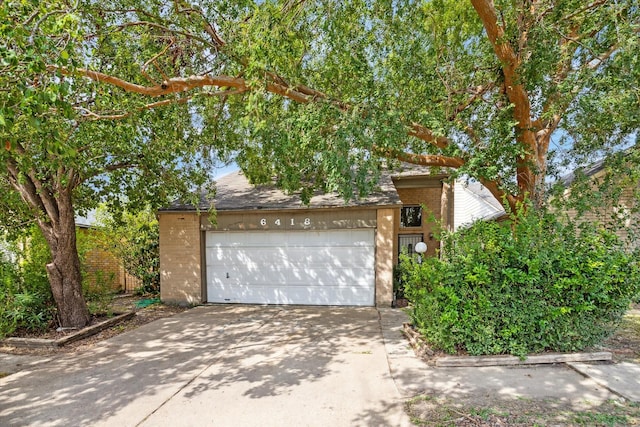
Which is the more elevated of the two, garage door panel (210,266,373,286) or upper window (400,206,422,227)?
upper window (400,206,422,227)

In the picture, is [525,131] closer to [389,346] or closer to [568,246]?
[568,246]

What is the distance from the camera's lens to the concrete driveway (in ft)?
11.6

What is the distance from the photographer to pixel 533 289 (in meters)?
4.52

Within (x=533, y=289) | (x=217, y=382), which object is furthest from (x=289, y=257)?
(x=533, y=289)

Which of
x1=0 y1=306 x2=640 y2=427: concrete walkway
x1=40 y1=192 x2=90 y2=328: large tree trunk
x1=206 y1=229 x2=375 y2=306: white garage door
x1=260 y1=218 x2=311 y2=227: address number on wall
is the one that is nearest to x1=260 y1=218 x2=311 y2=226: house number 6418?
x1=260 y1=218 x2=311 y2=227: address number on wall

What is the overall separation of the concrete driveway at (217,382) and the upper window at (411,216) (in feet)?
19.4

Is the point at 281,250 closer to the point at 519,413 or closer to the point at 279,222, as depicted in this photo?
the point at 279,222

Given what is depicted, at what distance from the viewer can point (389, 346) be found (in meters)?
5.67

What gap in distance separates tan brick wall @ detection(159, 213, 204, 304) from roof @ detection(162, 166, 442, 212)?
1.33ft

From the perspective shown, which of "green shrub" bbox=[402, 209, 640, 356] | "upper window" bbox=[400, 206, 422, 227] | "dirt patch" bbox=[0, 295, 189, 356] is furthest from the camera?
"upper window" bbox=[400, 206, 422, 227]

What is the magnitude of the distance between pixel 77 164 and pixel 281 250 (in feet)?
16.6

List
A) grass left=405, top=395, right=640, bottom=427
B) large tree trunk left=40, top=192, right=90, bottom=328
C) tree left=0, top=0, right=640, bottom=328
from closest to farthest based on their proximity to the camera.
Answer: grass left=405, top=395, right=640, bottom=427 < tree left=0, top=0, right=640, bottom=328 < large tree trunk left=40, top=192, right=90, bottom=328

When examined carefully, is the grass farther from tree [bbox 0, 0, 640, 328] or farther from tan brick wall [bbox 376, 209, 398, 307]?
tan brick wall [bbox 376, 209, 398, 307]

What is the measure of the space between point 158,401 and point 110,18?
636cm
